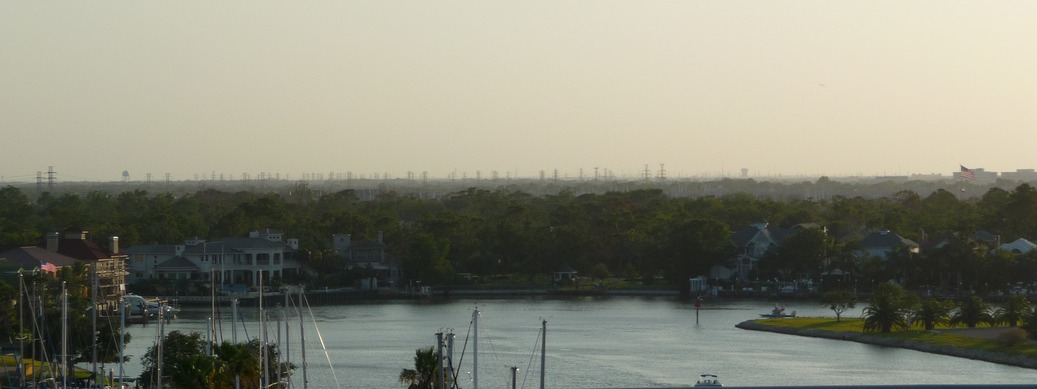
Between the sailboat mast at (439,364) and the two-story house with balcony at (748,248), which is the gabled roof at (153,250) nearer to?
the two-story house with balcony at (748,248)

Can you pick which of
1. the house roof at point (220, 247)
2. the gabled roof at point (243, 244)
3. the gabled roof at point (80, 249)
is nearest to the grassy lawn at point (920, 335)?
the gabled roof at point (80, 249)

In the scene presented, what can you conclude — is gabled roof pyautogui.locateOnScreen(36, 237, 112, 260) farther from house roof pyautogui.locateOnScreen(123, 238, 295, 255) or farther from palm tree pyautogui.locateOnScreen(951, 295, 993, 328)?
palm tree pyautogui.locateOnScreen(951, 295, 993, 328)

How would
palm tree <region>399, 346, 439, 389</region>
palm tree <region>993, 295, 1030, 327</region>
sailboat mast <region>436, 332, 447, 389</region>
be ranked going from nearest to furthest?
sailboat mast <region>436, 332, 447, 389</region> < palm tree <region>399, 346, 439, 389</region> < palm tree <region>993, 295, 1030, 327</region>

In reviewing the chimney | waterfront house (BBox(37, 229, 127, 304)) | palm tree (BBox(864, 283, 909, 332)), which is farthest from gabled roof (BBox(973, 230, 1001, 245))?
the chimney

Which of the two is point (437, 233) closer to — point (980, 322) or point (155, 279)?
point (155, 279)

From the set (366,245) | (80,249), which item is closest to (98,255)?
(80,249)
